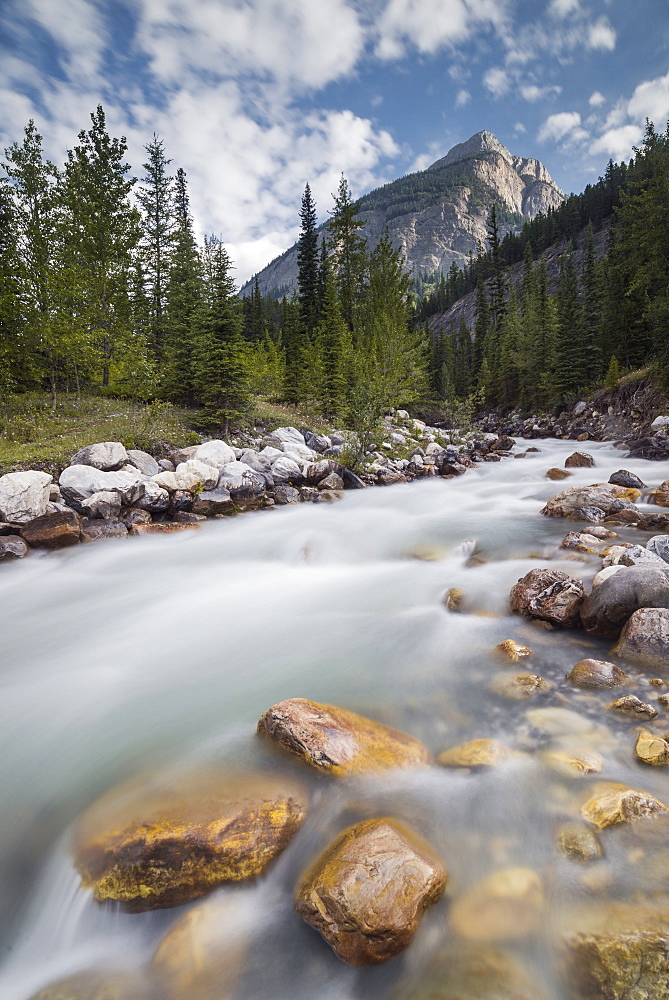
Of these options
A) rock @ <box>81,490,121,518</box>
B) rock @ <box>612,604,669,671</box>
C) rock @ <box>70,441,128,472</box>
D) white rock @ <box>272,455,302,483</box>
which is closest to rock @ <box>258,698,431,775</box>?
rock @ <box>612,604,669,671</box>

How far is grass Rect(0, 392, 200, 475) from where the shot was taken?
1098 cm

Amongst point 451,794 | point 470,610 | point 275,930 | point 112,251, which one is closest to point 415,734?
point 451,794

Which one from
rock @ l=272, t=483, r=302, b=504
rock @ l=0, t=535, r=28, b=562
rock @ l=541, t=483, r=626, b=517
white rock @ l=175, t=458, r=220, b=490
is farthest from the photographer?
rock @ l=272, t=483, r=302, b=504

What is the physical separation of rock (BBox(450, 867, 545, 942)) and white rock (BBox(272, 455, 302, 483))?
38.5ft

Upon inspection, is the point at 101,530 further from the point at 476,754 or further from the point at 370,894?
the point at 370,894

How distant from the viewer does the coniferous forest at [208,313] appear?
15.1 m

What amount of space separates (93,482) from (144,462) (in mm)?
1688

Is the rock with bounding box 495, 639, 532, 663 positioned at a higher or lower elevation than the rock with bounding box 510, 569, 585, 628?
lower

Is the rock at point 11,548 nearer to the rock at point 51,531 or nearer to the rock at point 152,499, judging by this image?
the rock at point 51,531

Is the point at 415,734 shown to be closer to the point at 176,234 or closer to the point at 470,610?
the point at 470,610

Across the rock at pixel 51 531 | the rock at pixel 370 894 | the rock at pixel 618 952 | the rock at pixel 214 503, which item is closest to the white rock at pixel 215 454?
the rock at pixel 214 503

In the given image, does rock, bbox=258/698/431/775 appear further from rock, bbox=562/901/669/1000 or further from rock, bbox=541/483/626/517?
rock, bbox=541/483/626/517

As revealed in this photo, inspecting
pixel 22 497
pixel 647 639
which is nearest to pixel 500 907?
pixel 647 639

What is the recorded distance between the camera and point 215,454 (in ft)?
41.8
